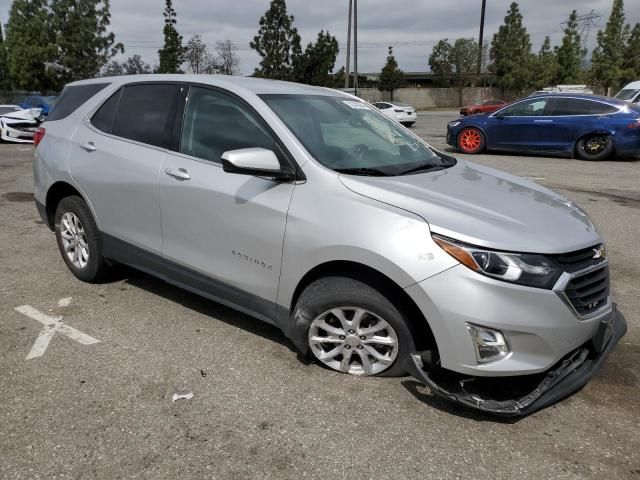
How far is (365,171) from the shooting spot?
10.3 ft

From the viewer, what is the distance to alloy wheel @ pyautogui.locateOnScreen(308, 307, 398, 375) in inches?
115

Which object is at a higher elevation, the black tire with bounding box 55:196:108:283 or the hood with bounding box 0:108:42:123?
the hood with bounding box 0:108:42:123

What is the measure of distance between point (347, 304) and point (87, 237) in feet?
7.92

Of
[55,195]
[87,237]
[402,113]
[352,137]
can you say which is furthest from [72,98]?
[402,113]

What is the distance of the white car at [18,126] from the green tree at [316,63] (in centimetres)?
2952

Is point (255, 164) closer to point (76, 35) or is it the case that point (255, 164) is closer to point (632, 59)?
point (76, 35)

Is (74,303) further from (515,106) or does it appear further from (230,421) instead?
(515,106)

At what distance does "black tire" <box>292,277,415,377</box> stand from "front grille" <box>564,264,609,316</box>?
2.66 feet

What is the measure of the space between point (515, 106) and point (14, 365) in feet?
40.1

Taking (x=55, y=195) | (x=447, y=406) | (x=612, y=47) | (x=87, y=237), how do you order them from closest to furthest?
(x=447, y=406) → (x=87, y=237) → (x=55, y=195) → (x=612, y=47)

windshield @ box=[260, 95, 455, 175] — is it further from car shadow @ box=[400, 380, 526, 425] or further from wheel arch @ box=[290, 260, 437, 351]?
car shadow @ box=[400, 380, 526, 425]

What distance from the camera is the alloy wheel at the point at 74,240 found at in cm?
439

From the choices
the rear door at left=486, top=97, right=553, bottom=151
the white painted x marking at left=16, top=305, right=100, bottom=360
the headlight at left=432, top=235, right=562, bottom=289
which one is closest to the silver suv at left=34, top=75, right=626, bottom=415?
the headlight at left=432, top=235, right=562, bottom=289

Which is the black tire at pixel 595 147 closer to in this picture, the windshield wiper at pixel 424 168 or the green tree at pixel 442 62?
the windshield wiper at pixel 424 168
